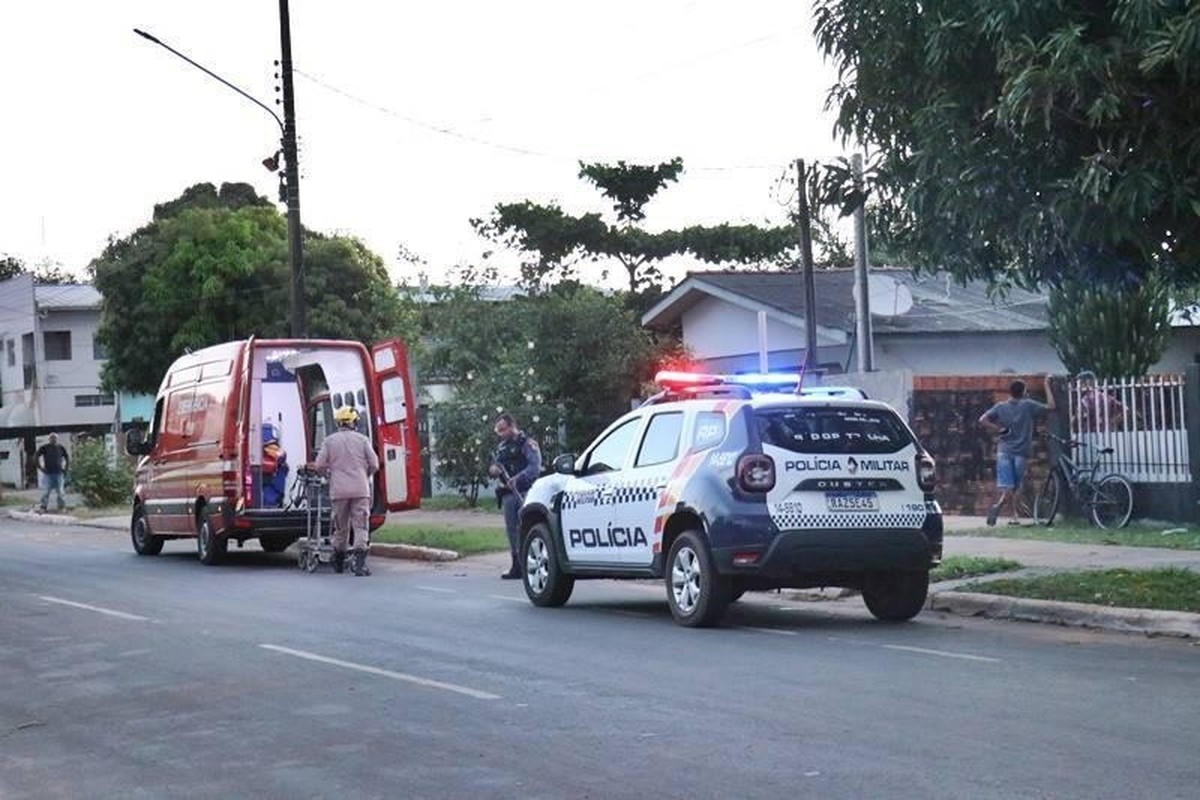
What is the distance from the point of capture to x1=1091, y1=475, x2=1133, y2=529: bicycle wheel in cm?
1978

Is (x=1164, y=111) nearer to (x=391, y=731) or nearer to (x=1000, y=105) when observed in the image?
(x=1000, y=105)

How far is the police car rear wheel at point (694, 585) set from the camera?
42.7 ft

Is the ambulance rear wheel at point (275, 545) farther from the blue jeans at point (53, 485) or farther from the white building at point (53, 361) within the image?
the white building at point (53, 361)

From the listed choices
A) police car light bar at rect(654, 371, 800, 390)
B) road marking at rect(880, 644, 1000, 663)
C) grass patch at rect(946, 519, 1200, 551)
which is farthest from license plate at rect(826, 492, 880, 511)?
grass patch at rect(946, 519, 1200, 551)

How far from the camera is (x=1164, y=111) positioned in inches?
436

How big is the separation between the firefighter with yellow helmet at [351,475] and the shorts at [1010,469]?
7301mm

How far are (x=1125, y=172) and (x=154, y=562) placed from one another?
15627 mm

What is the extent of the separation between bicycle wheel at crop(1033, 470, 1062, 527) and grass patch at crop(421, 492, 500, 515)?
10.6 metres

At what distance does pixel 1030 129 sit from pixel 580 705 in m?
5.06

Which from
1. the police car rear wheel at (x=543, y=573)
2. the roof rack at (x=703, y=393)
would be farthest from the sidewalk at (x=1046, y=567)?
the roof rack at (x=703, y=393)

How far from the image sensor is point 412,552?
2217 cm

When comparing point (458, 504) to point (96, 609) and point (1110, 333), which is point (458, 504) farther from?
point (96, 609)

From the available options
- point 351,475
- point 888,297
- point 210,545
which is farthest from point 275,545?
point 888,297

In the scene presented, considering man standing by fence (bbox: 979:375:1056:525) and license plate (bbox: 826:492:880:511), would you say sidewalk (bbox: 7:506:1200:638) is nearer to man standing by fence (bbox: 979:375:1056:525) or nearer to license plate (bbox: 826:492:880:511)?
man standing by fence (bbox: 979:375:1056:525)
